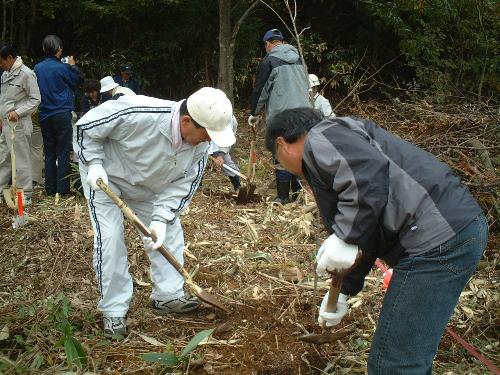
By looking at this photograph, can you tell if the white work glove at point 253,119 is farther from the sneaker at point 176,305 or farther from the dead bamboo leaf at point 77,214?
the sneaker at point 176,305

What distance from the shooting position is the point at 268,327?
365 cm

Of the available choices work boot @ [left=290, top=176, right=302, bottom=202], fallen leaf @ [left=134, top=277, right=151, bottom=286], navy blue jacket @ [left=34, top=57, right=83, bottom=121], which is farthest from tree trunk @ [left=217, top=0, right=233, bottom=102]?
fallen leaf @ [left=134, top=277, right=151, bottom=286]

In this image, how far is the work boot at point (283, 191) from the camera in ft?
21.2

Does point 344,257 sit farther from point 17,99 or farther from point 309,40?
point 309,40

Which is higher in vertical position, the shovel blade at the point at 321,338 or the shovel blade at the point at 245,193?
the shovel blade at the point at 321,338

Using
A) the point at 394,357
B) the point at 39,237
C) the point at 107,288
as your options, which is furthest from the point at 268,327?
the point at 39,237

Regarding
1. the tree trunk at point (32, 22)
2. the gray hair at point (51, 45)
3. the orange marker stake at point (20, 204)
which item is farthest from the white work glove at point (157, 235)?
the tree trunk at point (32, 22)

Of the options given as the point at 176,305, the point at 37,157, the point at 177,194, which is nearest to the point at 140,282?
the point at 176,305

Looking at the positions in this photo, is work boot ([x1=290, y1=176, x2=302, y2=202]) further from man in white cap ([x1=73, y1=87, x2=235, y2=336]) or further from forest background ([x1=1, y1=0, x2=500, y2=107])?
forest background ([x1=1, y1=0, x2=500, y2=107])

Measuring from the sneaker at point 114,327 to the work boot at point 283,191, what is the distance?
3.25m

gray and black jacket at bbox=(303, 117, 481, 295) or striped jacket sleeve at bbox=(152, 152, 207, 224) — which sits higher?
gray and black jacket at bbox=(303, 117, 481, 295)

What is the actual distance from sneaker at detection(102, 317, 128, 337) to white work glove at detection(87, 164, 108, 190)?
82 centimetres

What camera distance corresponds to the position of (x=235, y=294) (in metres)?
4.18

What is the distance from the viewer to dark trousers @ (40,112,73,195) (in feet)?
21.1
